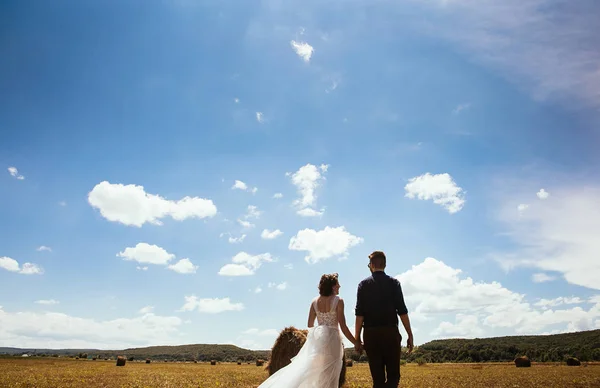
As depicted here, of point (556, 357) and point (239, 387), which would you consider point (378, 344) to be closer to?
point (239, 387)

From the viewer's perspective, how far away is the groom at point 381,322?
291 inches

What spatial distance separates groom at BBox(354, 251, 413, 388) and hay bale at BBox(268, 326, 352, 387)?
5.58m

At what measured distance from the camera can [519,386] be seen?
15203 millimetres

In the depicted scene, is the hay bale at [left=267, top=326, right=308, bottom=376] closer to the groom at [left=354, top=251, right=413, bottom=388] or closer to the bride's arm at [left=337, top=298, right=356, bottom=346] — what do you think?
the bride's arm at [left=337, top=298, right=356, bottom=346]

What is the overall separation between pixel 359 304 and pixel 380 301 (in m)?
0.47

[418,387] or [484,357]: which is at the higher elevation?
[418,387]

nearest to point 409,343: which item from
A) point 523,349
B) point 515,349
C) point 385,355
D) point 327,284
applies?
point 385,355

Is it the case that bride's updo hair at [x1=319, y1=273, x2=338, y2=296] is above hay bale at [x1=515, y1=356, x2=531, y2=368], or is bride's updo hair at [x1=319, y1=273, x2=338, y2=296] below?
above

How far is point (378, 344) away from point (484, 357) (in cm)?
7761

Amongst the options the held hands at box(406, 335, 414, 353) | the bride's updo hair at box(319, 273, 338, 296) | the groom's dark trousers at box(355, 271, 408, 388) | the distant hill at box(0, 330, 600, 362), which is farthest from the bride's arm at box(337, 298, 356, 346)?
the distant hill at box(0, 330, 600, 362)

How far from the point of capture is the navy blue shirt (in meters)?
7.51

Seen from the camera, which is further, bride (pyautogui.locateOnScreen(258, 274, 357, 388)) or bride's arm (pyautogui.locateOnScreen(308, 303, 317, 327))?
bride's arm (pyautogui.locateOnScreen(308, 303, 317, 327))

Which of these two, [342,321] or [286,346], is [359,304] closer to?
[342,321]

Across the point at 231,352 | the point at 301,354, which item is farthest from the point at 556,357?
the point at 231,352
